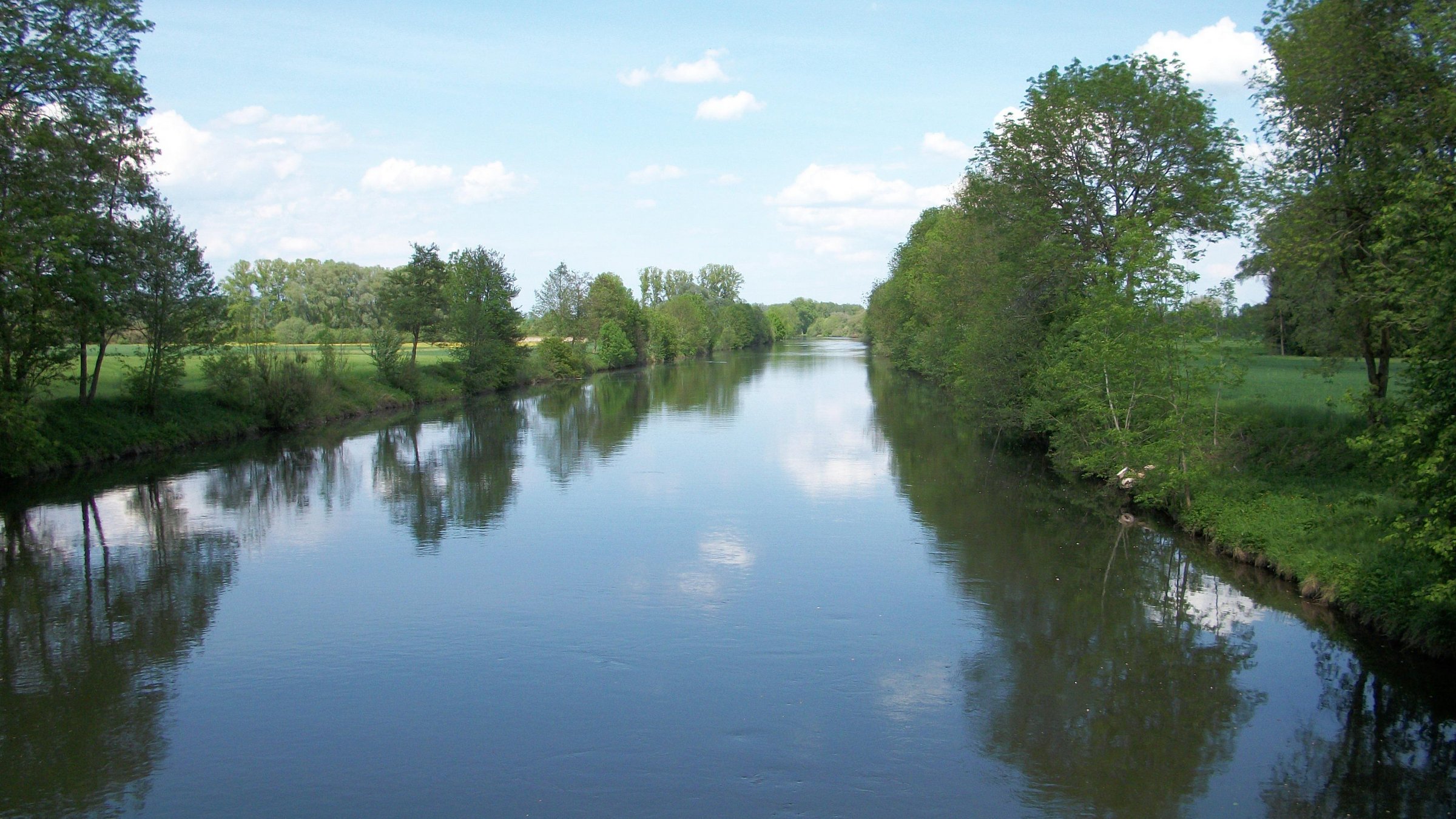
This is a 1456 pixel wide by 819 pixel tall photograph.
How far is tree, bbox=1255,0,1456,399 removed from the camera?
14.1 meters

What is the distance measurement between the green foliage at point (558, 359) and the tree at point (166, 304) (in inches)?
1260

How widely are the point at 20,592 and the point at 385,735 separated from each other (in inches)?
338

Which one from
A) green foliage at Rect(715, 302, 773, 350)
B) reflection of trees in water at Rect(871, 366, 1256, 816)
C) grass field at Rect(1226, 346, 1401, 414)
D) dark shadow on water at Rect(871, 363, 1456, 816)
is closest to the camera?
dark shadow on water at Rect(871, 363, 1456, 816)

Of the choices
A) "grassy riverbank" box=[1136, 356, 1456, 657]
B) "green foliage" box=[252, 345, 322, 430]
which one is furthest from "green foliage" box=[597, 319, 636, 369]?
"grassy riverbank" box=[1136, 356, 1456, 657]

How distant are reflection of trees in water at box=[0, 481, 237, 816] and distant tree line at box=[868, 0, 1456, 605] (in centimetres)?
1286

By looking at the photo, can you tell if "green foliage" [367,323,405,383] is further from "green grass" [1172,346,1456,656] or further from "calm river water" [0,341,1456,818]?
"green grass" [1172,346,1456,656]

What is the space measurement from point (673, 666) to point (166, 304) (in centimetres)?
2541

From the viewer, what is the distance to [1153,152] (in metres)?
23.8

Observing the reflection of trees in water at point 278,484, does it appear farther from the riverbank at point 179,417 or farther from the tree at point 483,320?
the tree at point 483,320

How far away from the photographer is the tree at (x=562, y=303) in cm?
7194

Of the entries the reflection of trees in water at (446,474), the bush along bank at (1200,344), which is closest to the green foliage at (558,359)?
the reflection of trees in water at (446,474)

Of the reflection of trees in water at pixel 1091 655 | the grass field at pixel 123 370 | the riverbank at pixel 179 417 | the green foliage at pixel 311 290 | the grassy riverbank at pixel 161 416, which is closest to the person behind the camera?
the reflection of trees in water at pixel 1091 655

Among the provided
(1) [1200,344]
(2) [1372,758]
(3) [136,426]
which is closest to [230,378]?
(3) [136,426]

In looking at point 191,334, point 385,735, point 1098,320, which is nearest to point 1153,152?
point 1098,320
